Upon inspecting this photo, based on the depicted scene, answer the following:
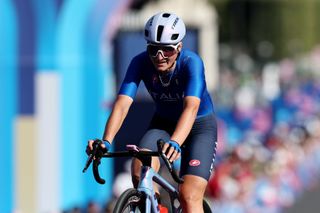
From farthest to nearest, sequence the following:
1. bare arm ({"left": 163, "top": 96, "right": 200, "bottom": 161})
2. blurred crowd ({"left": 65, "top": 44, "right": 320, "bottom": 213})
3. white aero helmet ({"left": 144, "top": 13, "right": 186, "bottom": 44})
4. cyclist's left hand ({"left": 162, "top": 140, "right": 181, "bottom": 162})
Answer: blurred crowd ({"left": 65, "top": 44, "right": 320, "bottom": 213}) → white aero helmet ({"left": 144, "top": 13, "right": 186, "bottom": 44}) → bare arm ({"left": 163, "top": 96, "right": 200, "bottom": 161}) → cyclist's left hand ({"left": 162, "top": 140, "right": 181, "bottom": 162})

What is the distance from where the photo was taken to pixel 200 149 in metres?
9.17

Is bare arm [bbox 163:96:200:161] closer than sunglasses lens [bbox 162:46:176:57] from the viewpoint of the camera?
Yes

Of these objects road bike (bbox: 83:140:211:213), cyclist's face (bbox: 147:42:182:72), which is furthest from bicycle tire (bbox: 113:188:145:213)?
cyclist's face (bbox: 147:42:182:72)

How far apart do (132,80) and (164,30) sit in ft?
1.75

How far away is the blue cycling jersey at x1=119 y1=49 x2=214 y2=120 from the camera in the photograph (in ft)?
29.3

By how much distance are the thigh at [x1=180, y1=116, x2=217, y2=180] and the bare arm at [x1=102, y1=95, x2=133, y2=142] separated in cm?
62

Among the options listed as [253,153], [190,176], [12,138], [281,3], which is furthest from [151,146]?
[281,3]

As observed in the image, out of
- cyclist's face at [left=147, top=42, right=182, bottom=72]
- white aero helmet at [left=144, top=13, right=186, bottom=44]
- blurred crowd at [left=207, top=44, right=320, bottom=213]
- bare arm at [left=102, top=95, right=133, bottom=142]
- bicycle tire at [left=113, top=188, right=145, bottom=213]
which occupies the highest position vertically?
white aero helmet at [left=144, top=13, right=186, bottom=44]

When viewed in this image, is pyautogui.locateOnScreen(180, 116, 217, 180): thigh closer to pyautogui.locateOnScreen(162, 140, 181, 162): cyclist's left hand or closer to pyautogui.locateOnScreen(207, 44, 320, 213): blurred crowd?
pyautogui.locateOnScreen(162, 140, 181, 162): cyclist's left hand

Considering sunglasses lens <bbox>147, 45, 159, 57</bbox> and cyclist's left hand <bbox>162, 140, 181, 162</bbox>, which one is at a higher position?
sunglasses lens <bbox>147, 45, 159, 57</bbox>

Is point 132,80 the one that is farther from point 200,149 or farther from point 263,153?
point 263,153

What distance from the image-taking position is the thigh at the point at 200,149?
9.09 metres

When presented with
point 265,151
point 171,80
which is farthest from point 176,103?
point 265,151

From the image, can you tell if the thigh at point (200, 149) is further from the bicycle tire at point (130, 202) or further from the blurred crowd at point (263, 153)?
the blurred crowd at point (263, 153)
